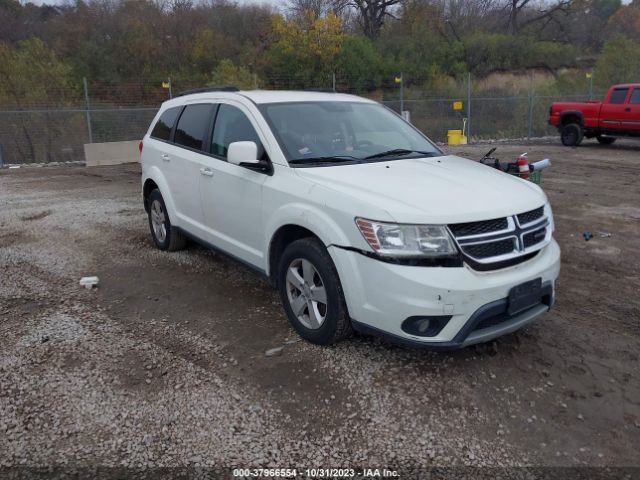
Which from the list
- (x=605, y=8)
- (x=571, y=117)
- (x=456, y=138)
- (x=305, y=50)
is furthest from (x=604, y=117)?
(x=605, y=8)

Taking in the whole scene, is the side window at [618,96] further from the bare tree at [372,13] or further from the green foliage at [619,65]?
the bare tree at [372,13]

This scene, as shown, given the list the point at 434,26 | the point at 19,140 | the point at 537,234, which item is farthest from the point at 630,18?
the point at 537,234

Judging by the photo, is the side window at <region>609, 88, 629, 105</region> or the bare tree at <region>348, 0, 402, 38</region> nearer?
the side window at <region>609, 88, 629, 105</region>

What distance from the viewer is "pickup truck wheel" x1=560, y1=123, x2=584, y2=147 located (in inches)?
691

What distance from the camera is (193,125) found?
5348 millimetres

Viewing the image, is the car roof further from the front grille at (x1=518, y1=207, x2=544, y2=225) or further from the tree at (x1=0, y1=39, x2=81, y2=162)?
the tree at (x1=0, y1=39, x2=81, y2=162)

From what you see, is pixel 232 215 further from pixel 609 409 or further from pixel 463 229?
pixel 609 409

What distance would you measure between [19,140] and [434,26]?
131 feet

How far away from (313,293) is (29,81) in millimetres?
22673

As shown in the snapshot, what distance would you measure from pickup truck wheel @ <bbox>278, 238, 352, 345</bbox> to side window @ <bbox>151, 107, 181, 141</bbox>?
8.66 feet

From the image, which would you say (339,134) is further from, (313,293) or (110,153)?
(110,153)

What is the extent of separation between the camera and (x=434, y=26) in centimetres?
4788

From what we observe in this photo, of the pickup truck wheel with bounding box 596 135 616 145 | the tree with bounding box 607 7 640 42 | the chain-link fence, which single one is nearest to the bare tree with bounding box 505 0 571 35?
the tree with bounding box 607 7 640 42

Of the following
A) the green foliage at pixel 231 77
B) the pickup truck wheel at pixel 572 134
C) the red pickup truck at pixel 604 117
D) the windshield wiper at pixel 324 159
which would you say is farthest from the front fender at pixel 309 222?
the green foliage at pixel 231 77
